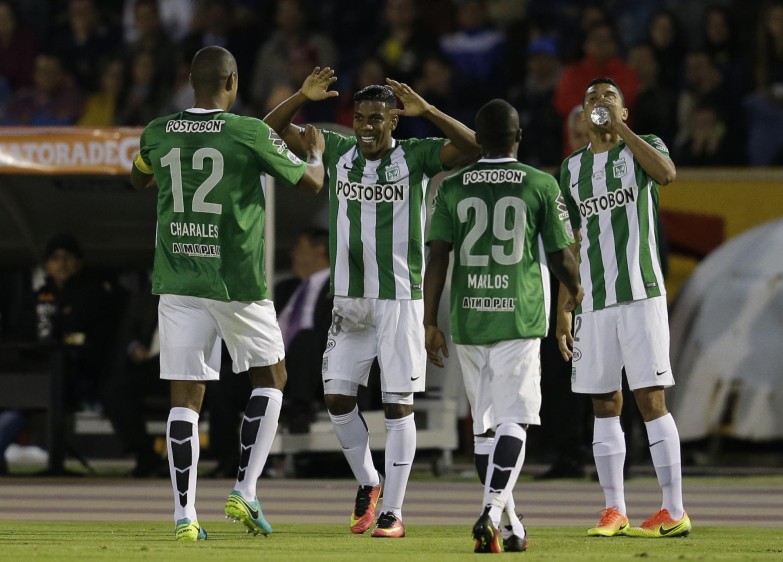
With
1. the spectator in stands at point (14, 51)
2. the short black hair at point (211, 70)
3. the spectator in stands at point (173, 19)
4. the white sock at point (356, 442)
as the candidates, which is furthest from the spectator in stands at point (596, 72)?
the short black hair at point (211, 70)

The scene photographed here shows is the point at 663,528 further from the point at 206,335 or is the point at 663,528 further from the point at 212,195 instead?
the point at 212,195

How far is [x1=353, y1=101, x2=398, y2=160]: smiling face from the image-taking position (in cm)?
926

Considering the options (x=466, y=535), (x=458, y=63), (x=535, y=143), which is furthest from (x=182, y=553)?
(x=458, y=63)

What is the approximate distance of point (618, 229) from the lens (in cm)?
923

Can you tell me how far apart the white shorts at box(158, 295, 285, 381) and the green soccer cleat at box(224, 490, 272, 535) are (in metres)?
0.61

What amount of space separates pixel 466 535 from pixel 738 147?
7.97m

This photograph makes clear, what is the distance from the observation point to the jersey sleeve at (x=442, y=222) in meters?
8.47

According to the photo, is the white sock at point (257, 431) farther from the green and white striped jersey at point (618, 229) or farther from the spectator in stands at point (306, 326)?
the spectator in stands at point (306, 326)

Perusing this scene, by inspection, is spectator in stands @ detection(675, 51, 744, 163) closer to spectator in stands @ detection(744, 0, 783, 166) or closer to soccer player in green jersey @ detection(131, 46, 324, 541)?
spectator in stands @ detection(744, 0, 783, 166)

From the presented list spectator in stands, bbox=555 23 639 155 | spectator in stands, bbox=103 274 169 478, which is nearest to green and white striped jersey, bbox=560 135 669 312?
spectator in stands, bbox=103 274 169 478

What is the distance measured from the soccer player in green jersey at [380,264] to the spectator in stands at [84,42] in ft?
35.4

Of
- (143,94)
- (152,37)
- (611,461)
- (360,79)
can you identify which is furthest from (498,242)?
(152,37)

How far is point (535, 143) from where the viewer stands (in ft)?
54.2

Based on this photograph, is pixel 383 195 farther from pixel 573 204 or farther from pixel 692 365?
pixel 692 365
